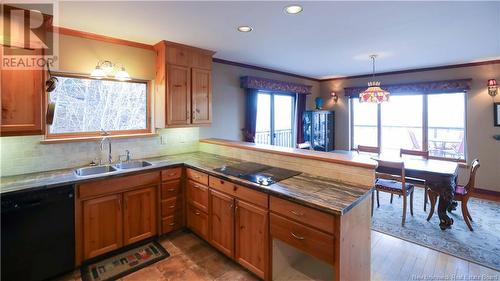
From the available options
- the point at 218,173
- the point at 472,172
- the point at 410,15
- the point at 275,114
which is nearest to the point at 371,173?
the point at 218,173

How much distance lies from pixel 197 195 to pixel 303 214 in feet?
4.76

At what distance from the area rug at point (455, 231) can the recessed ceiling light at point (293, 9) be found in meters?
2.83

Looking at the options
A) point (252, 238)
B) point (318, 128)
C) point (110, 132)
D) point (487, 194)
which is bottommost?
point (487, 194)

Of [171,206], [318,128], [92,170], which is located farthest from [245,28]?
[318,128]

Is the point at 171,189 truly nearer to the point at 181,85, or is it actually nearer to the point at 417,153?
the point at 181,85

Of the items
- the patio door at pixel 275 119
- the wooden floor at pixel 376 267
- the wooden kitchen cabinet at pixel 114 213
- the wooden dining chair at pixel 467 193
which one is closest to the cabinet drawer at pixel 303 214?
the wooden floor at pixel 376 267

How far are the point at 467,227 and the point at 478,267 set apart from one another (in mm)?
1049

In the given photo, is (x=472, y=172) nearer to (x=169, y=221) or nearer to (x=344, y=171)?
(x=344, y=171)

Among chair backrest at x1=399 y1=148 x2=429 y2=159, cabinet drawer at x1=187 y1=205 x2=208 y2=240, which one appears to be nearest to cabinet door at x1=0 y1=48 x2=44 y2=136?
cabinet drawer at x1=187 y1=205 x2=208 y2=240

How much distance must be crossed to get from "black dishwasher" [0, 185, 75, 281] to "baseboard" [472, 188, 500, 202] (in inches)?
248

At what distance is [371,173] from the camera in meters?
1.98

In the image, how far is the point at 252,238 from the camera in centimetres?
216

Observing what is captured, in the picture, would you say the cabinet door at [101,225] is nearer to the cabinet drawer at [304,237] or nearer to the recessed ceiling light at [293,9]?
the cabinet drawer at [304,237]

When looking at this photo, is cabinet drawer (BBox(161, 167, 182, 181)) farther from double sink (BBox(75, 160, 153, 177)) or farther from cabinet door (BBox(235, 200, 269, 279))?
cabinet door (BBox(235, 200, 269, 279))
